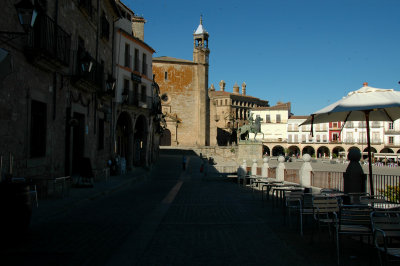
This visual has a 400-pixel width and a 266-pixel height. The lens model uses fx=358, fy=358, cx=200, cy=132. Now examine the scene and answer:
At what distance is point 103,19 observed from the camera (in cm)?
1858

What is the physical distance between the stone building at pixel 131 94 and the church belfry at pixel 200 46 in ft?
92.3

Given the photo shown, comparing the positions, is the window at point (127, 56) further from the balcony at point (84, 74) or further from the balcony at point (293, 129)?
the balcony at point (293, 129)

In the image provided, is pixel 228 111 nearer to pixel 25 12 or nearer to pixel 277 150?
pixel 277 150

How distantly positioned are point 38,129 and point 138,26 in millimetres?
26513

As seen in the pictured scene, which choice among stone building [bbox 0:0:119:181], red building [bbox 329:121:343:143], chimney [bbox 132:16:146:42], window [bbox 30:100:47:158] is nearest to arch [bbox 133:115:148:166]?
stone building [bbox 0:0:119:181]

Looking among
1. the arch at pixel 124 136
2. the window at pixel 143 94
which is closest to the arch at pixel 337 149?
the window at pixel 143 94

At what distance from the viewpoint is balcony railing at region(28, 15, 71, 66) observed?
31.5ft

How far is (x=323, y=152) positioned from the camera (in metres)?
78.8

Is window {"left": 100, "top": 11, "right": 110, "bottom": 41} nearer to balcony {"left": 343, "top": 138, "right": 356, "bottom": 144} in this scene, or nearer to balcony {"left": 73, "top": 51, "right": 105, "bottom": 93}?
balcony {"left": 73, "top": 51, "right": 105, "bottom": 93}

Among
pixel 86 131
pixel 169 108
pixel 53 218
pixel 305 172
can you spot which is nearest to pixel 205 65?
pixel 169 108

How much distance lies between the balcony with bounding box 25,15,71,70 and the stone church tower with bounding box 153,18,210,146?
44.3 meters

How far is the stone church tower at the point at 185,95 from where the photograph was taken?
56.0m

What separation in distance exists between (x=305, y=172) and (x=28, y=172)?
27.2 ft

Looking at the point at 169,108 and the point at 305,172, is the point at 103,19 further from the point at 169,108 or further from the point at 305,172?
the point at 169,108
